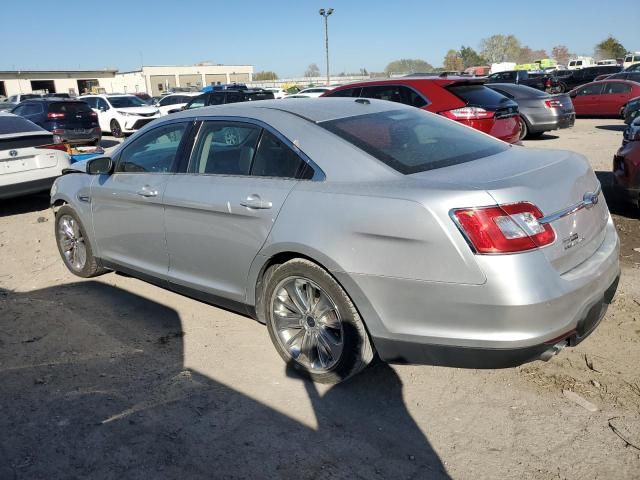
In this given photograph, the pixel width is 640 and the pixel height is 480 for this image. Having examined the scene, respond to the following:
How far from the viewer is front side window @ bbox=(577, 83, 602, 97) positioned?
61.3ft

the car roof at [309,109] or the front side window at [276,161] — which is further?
the car roof at [309,109]

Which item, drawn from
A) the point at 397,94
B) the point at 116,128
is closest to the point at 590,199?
the point at 397,94

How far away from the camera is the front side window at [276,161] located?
328 centimetres

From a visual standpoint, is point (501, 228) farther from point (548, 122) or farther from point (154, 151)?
point (548, 122)

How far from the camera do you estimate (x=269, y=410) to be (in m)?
3.11

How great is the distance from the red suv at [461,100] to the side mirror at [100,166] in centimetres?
453

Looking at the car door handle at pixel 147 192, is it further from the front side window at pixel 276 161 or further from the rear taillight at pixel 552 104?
the rear taillight at pixel 552 104

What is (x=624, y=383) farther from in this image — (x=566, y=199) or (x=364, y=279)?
(x=364, y=279)

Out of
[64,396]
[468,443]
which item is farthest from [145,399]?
[468,443]

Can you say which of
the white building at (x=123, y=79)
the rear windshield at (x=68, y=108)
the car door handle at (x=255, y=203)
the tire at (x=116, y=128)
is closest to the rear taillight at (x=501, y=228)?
the car door handle at (x=255, y=203)

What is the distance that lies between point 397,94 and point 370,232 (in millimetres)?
6540

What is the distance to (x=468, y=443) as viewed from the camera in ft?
9.01

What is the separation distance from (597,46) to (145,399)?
4145 inches

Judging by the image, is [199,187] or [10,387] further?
[199,187]
